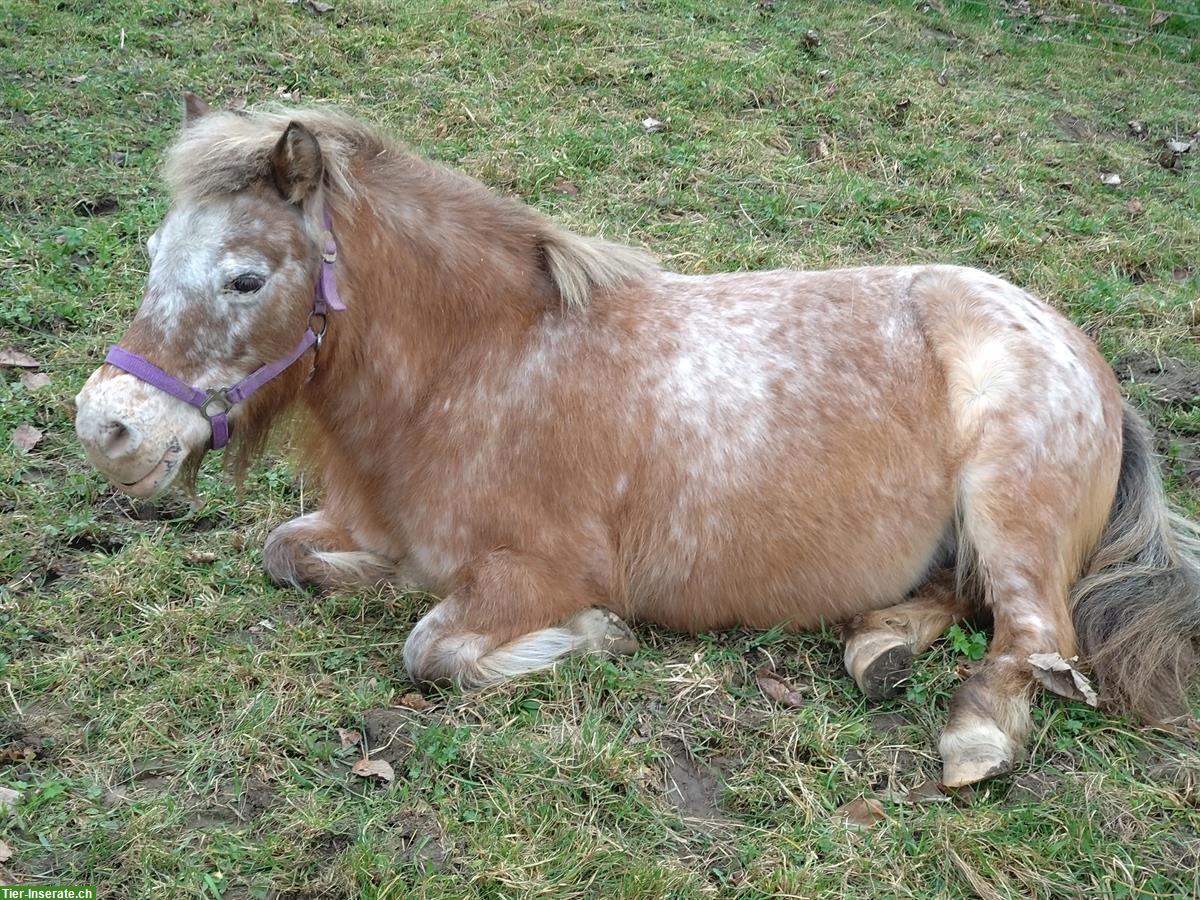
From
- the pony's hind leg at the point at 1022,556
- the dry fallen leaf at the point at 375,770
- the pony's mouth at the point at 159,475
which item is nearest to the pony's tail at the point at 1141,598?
the pony's hind leg at the point at 1022,556

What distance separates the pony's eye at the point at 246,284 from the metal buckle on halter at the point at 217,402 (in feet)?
1.00

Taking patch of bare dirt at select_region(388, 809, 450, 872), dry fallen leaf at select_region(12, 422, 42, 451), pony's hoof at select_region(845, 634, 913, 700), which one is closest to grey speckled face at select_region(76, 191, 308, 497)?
patch of bare dirt at select_region(388, 809, 450, 872)

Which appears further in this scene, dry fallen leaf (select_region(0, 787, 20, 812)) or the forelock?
the forelock

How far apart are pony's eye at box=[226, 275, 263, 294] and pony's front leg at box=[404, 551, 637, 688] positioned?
1164mm

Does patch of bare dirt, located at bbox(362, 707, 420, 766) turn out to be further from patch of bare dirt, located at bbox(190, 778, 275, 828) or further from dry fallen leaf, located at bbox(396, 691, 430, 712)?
patch of bare dirt, located at bbox(190, 778, 275, 828)

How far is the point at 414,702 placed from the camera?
3.41m

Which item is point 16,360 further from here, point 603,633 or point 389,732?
point 603,633

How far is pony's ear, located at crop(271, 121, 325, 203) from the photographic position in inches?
122

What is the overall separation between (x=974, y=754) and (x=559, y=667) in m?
1.32

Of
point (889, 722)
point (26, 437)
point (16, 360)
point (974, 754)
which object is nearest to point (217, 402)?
point (26, 437)

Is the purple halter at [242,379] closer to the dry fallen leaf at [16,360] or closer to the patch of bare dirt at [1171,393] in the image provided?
the dry fallen leaf at [16,360]

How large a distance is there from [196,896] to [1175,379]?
487cm

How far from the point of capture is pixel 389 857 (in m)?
2.77

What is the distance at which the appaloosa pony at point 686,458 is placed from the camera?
11.5 ft
